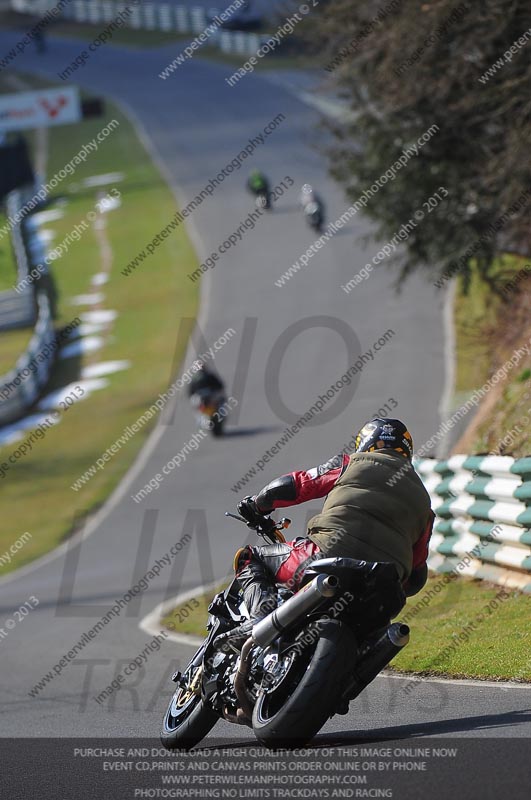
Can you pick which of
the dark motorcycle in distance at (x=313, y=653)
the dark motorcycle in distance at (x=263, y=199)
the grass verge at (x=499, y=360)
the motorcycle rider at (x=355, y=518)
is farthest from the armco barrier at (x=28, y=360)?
the dark motorcycle in distance at (x=313, y=653)

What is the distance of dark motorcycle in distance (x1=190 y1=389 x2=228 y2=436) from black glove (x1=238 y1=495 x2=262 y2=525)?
18063 millimetres

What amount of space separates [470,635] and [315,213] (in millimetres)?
32274

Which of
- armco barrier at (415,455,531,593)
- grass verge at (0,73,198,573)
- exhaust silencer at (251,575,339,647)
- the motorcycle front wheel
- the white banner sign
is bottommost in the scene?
the white banner sign

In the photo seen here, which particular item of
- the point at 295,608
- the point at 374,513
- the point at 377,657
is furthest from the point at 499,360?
the point at 295,608

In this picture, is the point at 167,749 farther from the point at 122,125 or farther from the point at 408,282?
the point at 122,125

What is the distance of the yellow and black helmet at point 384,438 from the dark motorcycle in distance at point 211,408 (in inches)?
724

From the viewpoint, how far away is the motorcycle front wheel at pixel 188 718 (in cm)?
649

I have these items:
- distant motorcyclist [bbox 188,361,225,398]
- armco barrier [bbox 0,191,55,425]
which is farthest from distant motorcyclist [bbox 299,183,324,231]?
distant motorcyclist [bbox 188,361,225,398]

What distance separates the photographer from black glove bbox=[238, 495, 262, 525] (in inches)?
266

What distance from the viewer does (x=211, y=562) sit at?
16141 millimetres

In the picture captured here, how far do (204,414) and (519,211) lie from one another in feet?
28.8

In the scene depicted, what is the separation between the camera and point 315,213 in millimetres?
39906

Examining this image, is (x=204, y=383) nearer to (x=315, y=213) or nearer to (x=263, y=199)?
(x=315, y=213)

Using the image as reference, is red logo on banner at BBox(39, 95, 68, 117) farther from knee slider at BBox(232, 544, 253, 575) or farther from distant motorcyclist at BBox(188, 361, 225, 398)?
knee slider at BBox(232, 544, 253, 575)
